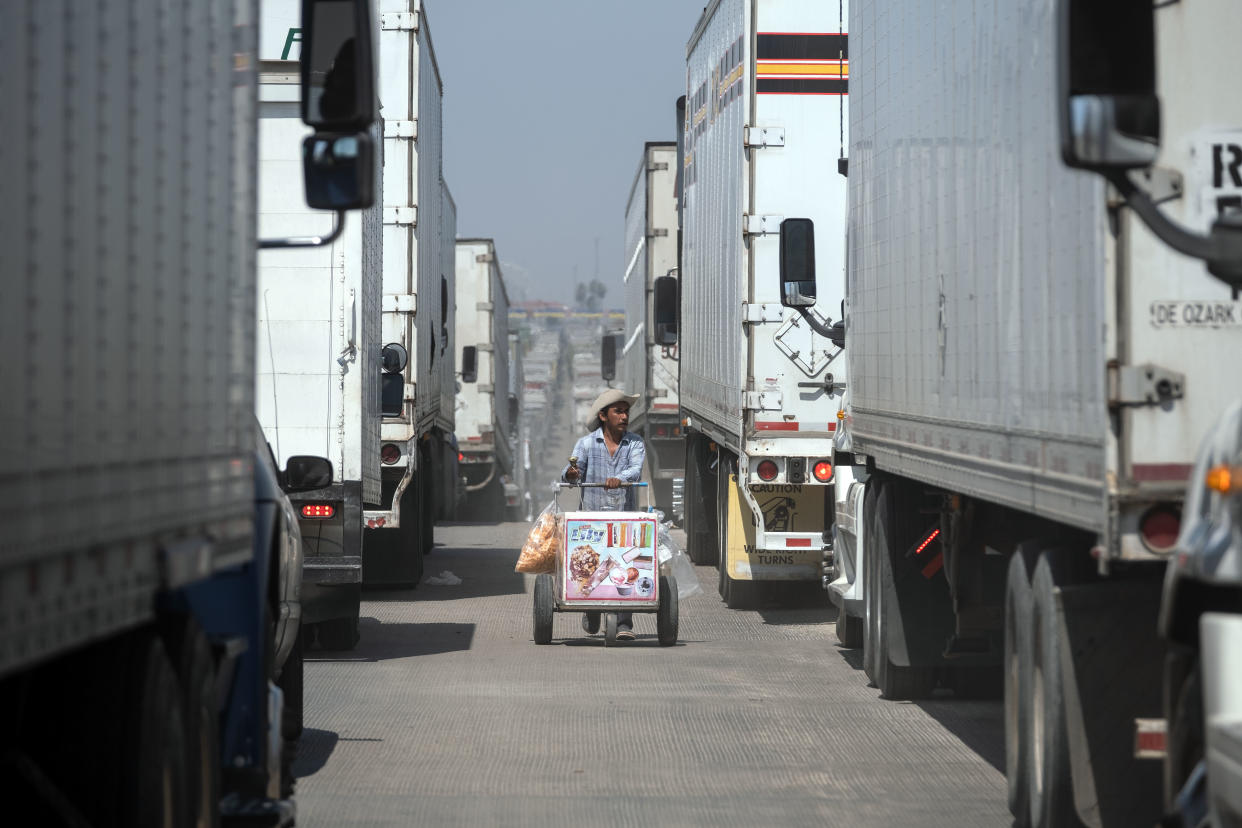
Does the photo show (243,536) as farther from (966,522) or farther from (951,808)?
(966,522)

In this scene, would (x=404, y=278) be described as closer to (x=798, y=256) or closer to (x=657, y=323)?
(x=798, y=256)

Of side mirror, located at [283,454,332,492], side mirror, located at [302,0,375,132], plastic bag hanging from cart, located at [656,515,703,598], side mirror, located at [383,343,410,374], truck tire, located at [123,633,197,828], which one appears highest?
side mirror, located at [302,0,375,132]

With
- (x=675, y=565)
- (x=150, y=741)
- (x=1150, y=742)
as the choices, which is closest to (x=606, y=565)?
(x=675, y=565)

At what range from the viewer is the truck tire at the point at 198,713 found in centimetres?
493

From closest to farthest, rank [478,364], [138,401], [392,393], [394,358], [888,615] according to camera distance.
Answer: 1. [138,401]
2. [888,615]
3. [392,393]
4. [394,358]
5. [478,364]

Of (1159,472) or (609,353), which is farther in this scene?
(609,353)

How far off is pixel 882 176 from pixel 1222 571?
21.3 ft

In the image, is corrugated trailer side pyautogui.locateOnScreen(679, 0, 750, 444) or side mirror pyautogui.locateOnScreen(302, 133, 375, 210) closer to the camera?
side mirror pyautogui.locateOnScreen(302, 133, 375, 210)

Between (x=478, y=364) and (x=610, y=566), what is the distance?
21801 millimetres

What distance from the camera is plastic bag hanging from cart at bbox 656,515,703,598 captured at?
536 inches

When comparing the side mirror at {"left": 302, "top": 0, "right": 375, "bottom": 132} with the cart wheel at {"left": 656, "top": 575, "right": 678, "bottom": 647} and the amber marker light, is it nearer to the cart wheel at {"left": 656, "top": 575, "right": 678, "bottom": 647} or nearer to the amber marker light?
the amber marker light

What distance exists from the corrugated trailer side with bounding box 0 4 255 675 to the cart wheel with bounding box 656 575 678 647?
321 inches

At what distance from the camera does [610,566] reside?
1354 centimetres

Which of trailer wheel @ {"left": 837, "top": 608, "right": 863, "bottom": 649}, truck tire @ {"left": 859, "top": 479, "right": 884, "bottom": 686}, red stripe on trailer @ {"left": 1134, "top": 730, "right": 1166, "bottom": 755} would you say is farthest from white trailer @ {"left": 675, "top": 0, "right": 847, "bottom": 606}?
red stripe on trailer @ {"left": 1134, "top": 730, "right": 1166, "bottom": 755}
